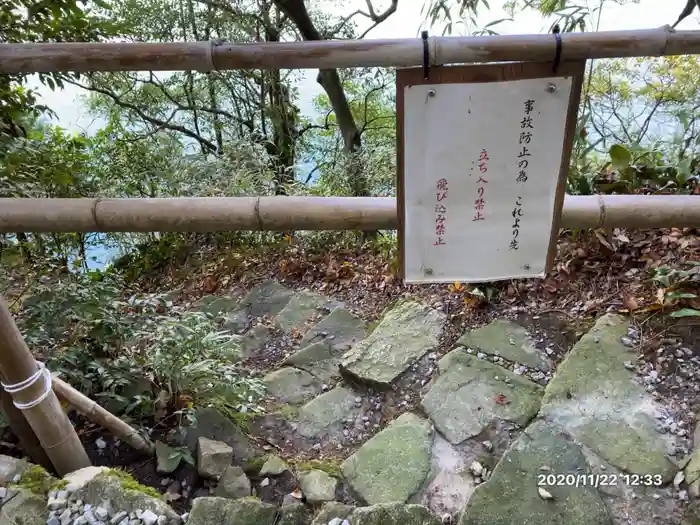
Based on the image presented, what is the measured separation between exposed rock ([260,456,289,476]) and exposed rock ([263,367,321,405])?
2.02ft

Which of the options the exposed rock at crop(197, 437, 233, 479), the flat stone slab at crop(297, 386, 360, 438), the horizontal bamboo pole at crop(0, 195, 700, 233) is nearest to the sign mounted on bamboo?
the horizontal bamboo pole at crop(0, 195, 700, 233)

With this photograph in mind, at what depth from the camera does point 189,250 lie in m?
4.70

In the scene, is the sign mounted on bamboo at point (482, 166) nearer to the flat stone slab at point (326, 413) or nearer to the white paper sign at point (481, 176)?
the white paper sign at point (481, 176)

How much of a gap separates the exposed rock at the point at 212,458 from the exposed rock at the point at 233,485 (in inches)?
1.2

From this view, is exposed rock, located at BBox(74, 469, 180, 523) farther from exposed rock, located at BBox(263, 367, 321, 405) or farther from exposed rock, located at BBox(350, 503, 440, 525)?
exposed rock, located at BBox(263, 367, 321, 405)

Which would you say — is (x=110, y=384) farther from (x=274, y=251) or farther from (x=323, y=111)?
(x=323, y=111)

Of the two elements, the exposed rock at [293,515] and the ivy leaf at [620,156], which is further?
the ivy leaf at [620,156]

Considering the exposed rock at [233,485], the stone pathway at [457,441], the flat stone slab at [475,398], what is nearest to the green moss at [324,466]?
the stone pathway at [457,441]

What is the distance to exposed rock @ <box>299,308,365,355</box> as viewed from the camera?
324cm

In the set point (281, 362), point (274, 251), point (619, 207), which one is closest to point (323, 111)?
point (274, 251)

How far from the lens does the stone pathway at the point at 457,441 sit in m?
1.86

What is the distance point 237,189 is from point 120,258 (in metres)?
1.81

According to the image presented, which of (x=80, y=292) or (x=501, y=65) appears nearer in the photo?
(x=501, y=65)

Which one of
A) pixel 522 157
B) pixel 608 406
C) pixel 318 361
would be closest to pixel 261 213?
pixel 522 157
